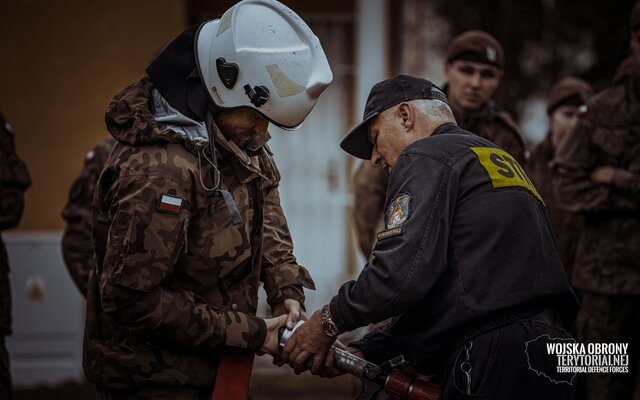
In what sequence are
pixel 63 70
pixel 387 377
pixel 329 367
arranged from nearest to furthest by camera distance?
pixel 387 377, pixel 329 367, pixel 63 70

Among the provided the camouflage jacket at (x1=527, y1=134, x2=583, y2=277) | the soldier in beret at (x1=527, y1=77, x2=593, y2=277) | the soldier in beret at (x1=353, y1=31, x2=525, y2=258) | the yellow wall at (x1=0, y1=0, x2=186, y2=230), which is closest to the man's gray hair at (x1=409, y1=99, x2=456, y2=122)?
the soldier in beret at (x1=353, y1=31, x2=525, y2=258)

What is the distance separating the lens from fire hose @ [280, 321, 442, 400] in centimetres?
358

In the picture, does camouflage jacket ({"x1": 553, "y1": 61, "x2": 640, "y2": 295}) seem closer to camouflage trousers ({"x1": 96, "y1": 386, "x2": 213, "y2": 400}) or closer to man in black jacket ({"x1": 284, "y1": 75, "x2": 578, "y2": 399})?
man in black jacket ({"x1": 284, "y1": 75, "x2": 578, "y2": 399})

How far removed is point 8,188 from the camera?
5492 millimetres

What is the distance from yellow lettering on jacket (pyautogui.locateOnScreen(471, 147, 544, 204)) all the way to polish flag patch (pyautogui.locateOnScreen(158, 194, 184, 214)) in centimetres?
105

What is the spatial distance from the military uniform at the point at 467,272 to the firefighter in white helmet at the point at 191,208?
0.43m

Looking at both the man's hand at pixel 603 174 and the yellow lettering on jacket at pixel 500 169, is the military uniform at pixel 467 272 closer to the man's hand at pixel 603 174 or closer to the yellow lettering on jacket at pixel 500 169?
the yellow lettering on jacket at pixel 500 169

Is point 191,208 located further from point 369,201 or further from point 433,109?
point 369,201

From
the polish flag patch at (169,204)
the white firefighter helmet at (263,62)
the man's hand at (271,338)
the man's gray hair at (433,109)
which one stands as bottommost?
the man's hand at (271,338)

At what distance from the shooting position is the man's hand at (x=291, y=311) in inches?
149

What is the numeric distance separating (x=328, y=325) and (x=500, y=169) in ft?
2.71

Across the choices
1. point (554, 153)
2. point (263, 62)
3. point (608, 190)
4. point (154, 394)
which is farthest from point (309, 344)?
point (554, 153)

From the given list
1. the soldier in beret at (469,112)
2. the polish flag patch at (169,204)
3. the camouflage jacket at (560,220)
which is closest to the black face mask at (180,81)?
the polish flag patch at (169,204)

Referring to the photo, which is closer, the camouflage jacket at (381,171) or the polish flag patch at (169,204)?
the polish flag patch at (169,204)
